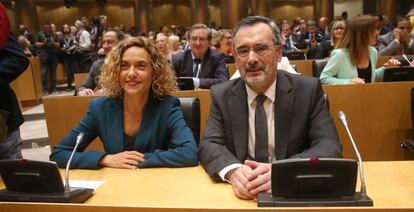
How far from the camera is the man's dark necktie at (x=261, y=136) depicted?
6.44 ft

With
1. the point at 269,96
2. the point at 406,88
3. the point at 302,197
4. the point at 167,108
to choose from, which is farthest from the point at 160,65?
the point at 406,88

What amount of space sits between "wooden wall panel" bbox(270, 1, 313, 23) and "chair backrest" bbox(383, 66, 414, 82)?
1893cm

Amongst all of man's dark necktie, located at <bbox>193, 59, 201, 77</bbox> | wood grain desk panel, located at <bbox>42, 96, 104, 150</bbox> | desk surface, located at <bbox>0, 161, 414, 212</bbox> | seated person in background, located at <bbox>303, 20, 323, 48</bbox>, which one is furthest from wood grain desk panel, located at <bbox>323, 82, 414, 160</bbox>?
seated person in background, located at <bbox>303, 20, 323, 48</bbox>

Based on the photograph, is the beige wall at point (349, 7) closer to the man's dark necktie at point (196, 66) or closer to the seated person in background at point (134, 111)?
the man's dark necktie at point (196, 66)

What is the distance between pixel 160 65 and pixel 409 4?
16.0 metres

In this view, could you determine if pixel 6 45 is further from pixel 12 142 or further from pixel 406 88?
pixel 406 88

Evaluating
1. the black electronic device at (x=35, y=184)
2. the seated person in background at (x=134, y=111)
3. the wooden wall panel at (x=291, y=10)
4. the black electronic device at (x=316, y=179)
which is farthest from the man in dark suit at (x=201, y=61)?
the wooden wall panel at (x=291, y=10)

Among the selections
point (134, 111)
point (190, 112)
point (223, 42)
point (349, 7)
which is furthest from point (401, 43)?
point (349, 7)

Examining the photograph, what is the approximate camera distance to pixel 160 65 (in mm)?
2350

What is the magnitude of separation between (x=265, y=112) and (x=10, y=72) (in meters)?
1.26

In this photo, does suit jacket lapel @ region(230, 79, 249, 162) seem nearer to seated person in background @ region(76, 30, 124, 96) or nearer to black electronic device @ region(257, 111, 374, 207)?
black electronic device @ region(257, 111, 374, 207)

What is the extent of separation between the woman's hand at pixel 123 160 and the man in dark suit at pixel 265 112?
11.6 inches

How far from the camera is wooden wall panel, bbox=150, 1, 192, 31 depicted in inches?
815

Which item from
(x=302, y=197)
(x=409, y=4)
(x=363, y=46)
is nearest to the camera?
(x=302, y=197)
